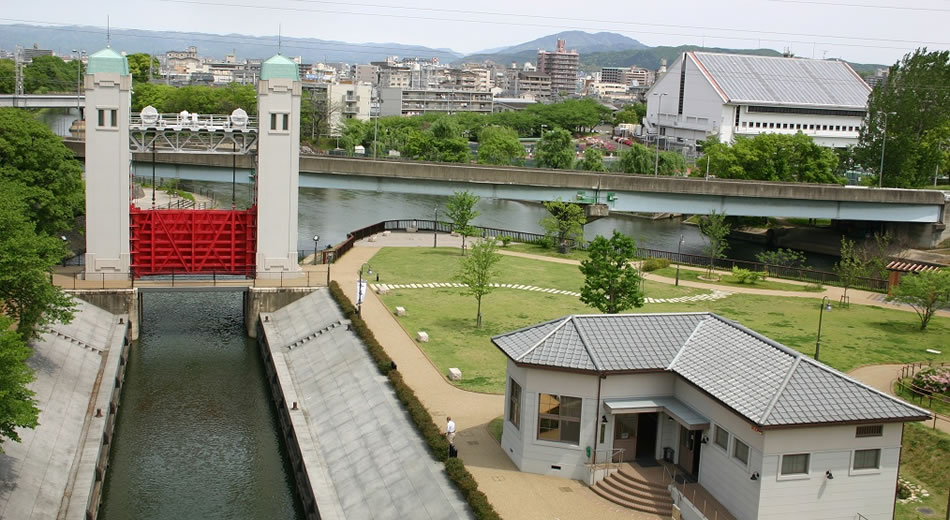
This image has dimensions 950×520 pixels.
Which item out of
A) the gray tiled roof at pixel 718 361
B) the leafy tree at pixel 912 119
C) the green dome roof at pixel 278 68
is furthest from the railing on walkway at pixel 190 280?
the leafy tree at pixel 912 119

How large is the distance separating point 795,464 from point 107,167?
39736mm

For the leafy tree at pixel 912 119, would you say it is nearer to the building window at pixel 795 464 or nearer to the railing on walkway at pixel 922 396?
the railing on walkway at pixel 922 396

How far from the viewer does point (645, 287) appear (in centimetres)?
5775

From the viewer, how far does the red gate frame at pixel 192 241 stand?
52969 mm

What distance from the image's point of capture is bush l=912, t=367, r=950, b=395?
3672cm

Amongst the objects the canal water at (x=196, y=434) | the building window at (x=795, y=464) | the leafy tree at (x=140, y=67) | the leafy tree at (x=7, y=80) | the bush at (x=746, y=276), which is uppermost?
the leafy tree at (x=140, y=67)

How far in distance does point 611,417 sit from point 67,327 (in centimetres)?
2687

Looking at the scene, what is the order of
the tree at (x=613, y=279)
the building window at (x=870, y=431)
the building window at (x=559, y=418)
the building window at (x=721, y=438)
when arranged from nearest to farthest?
the building window at (x=870, y=431), the building window at (x=721, y=438), the building window at (x=559, y=418), the tree at (x=613, y=279)

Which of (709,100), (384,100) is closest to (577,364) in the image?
(709,100)

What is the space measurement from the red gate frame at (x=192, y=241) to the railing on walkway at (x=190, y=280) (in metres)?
0.33

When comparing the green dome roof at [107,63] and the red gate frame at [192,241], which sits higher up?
the green dome roof at [107,63]

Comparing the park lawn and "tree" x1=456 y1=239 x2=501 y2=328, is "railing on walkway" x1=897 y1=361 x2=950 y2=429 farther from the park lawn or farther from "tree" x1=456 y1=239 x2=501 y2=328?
the park lawn

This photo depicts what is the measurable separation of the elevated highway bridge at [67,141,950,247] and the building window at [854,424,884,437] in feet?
154

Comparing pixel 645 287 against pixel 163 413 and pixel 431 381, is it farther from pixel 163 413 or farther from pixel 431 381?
pixel 163 413
